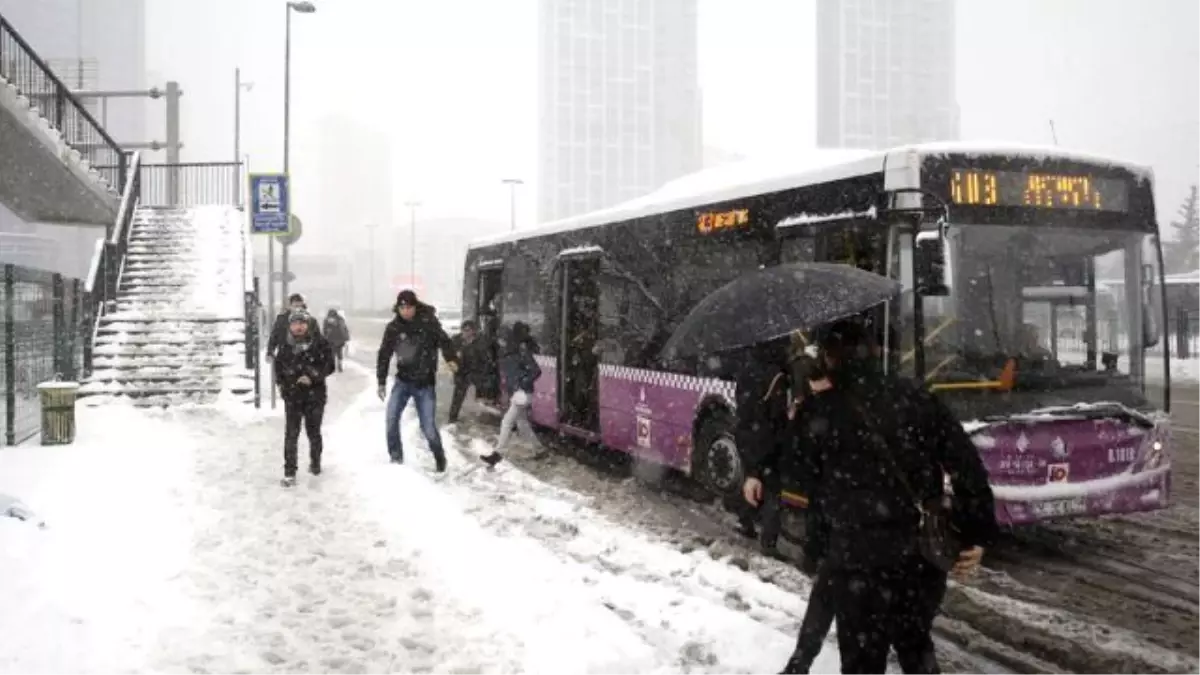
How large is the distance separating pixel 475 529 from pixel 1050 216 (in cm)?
497

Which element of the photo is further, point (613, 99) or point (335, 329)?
point (613, 99)

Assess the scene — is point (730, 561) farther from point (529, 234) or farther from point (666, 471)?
point (529, 234)

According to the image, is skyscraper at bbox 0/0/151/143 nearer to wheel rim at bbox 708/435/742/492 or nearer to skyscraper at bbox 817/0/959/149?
skyscraper at bbox 817/0/959/149

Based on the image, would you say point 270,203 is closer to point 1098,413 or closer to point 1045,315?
point 1045,315

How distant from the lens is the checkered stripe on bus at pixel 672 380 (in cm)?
839

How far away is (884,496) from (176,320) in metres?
16.0

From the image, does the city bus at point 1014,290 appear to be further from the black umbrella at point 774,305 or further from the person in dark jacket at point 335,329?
the person in dark jacket at point 335,329

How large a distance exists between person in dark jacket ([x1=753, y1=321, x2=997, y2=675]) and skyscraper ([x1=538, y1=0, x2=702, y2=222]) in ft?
442

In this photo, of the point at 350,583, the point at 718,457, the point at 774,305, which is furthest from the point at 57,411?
the point at 774,305

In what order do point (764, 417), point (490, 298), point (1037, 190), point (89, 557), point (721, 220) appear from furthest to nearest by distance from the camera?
point (490, 298) → point (721, 220) → point (1037, 190) → point (89, 557) → point (764, 417)

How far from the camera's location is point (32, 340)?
12328 mm

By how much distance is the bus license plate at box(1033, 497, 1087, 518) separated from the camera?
639 cm

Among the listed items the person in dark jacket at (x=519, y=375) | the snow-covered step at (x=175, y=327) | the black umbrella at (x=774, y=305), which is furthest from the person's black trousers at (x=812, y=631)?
A: the snow-covered step at (x=175, y=327)

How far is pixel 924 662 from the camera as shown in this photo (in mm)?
3580
